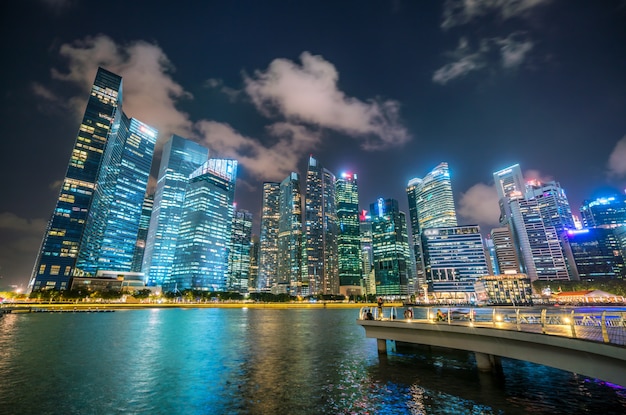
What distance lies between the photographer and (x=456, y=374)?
23641 millimetres

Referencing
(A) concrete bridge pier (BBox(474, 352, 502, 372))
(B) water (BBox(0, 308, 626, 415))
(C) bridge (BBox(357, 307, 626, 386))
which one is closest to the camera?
(C) bridge (BBox(357, 307, 626, 386))

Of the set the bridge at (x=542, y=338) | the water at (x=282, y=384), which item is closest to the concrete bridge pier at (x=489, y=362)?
the bridge at (x=542, y=338)

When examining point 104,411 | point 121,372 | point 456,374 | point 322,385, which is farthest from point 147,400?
point 456,374

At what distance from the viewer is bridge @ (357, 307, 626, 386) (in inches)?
513

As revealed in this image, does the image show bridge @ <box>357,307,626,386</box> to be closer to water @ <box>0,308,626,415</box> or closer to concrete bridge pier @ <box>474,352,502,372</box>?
concrete bridge pier @ <box>474,352,502,372</box>

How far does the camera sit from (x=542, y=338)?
16.2 metres

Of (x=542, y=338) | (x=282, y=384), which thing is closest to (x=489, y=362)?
(x=542, y=338)

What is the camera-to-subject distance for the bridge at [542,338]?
513 inches

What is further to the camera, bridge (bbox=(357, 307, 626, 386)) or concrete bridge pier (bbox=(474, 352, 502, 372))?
concrete bridge pier (bbox=(474, 352, 502, 372))

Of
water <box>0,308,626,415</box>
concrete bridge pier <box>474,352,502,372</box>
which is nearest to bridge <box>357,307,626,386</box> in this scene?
concrete bridge pier <box>474,352,502,372</box>

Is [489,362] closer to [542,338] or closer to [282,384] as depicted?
[542,338]

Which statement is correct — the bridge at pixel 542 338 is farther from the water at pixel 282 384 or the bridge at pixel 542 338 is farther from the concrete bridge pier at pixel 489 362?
the water at pixel 282 384

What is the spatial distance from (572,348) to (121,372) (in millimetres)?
32915

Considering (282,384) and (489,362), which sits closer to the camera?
(282,384)
